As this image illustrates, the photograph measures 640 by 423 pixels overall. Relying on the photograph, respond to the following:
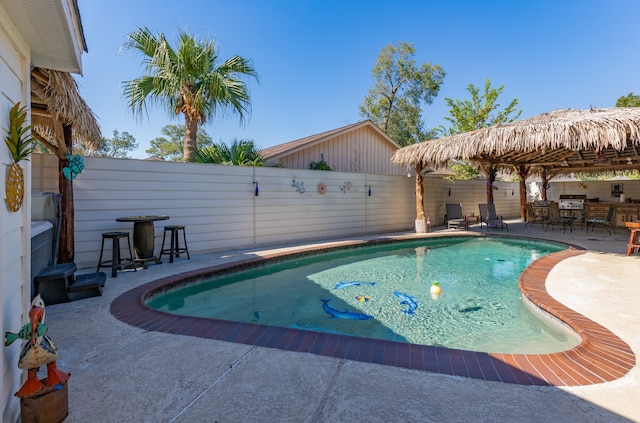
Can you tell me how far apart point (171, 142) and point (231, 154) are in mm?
32756

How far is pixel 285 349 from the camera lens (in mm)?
2930

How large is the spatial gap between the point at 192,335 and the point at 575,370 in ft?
11.5

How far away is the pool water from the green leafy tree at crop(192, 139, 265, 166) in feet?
13.4

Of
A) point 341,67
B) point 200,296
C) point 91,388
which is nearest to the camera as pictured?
point 91,388

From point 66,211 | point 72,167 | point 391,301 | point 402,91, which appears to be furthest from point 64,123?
point 402,91

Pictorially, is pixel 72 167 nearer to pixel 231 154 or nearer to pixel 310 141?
pixel 231 154

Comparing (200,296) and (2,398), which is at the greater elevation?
(2,398)

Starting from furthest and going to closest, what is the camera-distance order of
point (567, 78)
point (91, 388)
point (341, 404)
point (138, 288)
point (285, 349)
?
point (567, 78), point (138, 288), point (285, 349), point (91, 388), point (341, 404)

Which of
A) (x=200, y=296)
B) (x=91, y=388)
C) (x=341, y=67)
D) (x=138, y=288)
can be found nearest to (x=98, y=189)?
(x=138, y=288)

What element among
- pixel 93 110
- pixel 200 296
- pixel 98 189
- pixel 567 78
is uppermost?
pixel 567 78

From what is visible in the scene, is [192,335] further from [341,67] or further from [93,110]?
[341,67]

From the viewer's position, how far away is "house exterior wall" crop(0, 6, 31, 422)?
1.70m

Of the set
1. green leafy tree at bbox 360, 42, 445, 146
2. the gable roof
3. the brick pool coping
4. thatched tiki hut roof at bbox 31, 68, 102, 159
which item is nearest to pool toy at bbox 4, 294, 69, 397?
the brick pool coping

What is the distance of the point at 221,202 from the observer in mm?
8141
